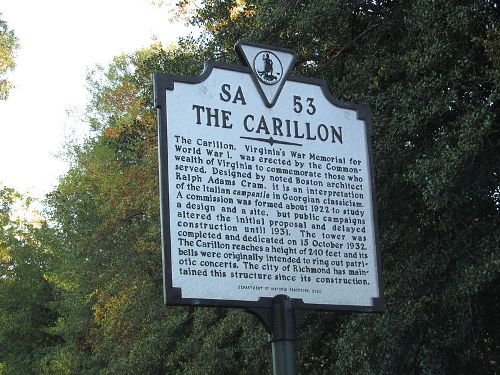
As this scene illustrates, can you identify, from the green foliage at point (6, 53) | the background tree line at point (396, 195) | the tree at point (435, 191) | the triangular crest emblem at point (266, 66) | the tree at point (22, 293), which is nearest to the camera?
the triangular crest emblem at point (266, 66)

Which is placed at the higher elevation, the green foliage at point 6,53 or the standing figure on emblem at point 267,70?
the green foliage at point 6,53

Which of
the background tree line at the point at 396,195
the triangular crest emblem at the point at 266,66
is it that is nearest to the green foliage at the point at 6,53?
the background tree line at the point at 396,195

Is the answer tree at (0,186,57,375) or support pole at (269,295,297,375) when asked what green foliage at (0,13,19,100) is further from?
support pole at (269,295,297,375)

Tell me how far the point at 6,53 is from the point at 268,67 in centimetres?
2051

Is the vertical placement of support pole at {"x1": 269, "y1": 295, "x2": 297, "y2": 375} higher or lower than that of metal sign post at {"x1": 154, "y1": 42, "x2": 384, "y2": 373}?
lower

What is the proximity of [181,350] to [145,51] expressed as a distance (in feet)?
64.7

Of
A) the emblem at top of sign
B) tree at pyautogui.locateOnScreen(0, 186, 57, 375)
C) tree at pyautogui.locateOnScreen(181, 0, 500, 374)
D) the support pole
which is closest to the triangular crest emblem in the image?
the emblem at top of sign

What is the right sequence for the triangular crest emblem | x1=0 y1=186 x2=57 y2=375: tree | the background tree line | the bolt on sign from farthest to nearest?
1. x1=0 y1=186 x2=57 y2=375: tree
2. the background tree line
3. the triangular crest emblem
4. the bolt on sign

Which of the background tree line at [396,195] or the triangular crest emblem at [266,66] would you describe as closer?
the triangular crest emblem at [266,66]

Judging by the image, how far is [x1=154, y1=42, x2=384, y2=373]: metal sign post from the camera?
21.2 feet

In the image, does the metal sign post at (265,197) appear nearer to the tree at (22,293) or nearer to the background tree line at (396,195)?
the background tree line at (396,195)

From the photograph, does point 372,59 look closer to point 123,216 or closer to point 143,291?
point 143,291

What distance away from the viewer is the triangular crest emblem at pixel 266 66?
711 cm

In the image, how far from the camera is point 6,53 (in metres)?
26.2
